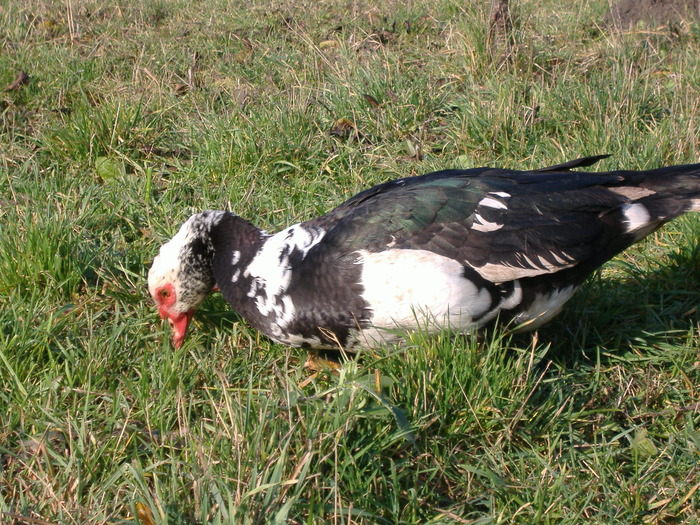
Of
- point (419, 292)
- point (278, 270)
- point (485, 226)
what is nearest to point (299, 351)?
point (278, 270)

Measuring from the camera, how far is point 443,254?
2682 mm

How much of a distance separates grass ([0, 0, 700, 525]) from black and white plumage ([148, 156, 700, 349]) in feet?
0.49

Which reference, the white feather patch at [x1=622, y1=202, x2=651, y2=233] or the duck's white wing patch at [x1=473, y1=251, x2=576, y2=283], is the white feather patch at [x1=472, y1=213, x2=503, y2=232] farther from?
the white feather patch at [x1=622, y1=202, x2=651, y2=233]

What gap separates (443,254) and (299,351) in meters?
0.78

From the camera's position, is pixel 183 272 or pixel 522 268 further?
pixel 183 272

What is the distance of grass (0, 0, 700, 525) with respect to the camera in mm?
2264

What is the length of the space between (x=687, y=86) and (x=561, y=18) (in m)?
1.76

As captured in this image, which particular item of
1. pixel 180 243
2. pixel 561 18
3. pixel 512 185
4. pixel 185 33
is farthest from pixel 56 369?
pixel 561 18

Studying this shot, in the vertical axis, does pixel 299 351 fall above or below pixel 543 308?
below

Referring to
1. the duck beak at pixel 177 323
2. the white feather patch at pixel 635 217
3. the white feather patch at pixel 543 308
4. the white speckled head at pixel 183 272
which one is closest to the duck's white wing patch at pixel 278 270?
the white speckled head at pixel 183 272

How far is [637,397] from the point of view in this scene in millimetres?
2814

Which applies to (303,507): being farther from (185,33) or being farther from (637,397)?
(185,33)

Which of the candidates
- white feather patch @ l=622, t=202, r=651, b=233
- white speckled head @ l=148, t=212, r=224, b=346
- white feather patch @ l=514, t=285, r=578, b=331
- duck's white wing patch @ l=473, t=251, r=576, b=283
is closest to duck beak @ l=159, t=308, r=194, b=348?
white speckled head @ l=148, t=212, r=224, b=346

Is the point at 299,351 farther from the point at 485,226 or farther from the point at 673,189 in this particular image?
the point at 673,189
